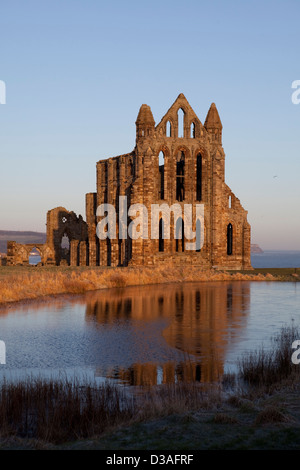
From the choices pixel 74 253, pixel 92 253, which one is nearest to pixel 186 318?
pixel 92 253

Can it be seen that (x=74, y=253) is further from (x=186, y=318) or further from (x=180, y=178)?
(x=186, y=318)

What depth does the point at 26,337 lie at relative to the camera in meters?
16.2

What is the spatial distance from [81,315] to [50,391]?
40.2ft

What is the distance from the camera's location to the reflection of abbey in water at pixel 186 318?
1176 centimetres

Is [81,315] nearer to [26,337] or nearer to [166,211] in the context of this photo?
[26,337]

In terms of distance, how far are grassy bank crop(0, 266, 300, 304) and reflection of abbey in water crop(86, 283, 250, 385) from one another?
6.66 feet

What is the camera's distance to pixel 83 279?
32.8 meters

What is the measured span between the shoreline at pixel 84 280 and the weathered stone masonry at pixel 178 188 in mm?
3260

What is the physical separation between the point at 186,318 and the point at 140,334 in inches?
161

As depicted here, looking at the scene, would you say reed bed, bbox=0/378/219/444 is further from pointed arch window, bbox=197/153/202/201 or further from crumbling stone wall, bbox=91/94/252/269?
pointed arch window, bbox=197/153/202/201

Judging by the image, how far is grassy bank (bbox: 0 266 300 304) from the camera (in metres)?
27.1

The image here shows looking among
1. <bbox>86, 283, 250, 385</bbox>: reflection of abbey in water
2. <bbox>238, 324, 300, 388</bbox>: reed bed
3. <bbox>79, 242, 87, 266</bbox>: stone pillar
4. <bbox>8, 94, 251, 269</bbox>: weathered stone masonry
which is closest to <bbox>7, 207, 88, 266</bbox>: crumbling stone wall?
<bbox>79, 242, 87, 266</bbox>: stone pillar
